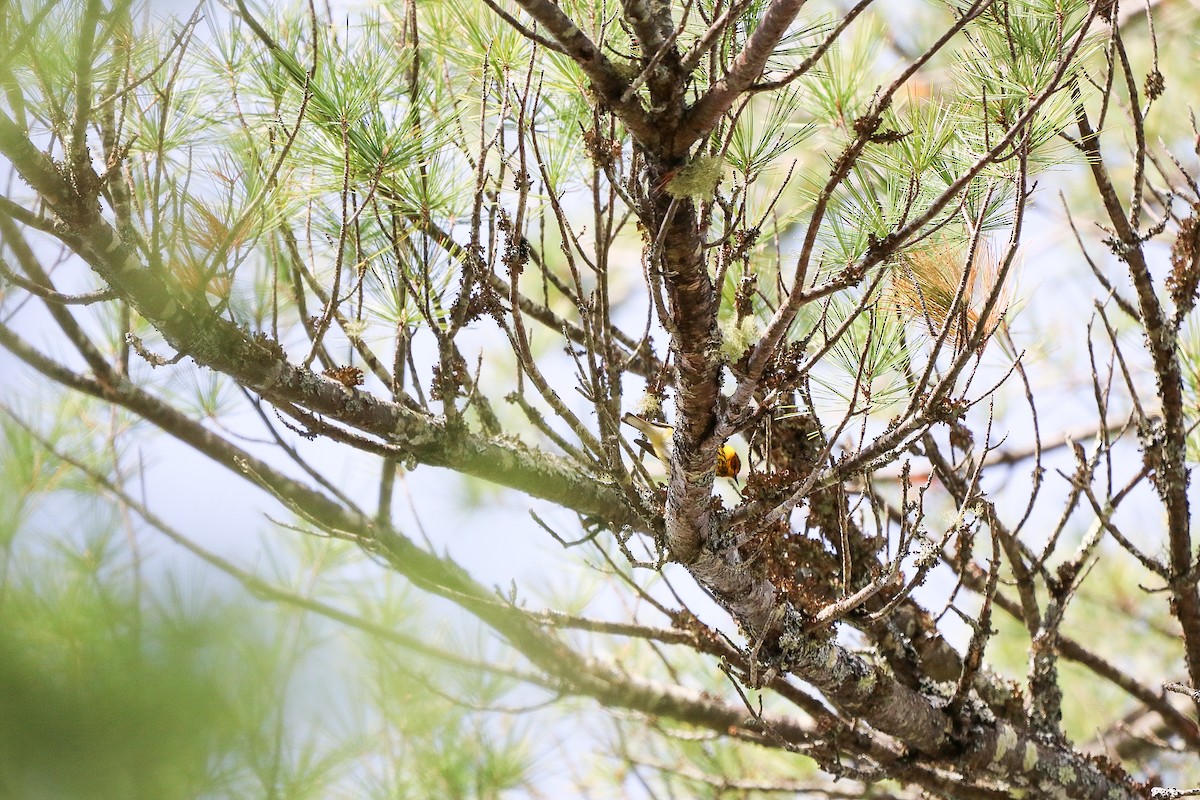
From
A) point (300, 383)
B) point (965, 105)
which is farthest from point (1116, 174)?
point (300, 383)

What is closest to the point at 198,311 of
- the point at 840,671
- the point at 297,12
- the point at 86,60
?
the point at 86,60

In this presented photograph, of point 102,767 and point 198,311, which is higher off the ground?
point 198,311

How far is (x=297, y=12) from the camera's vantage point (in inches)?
49.0

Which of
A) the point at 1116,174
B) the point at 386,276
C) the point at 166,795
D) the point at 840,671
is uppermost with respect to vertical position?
the point at 1116,174

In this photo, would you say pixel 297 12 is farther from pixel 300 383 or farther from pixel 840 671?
pixel 840 671

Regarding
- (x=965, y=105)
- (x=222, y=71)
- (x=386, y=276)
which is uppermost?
(x=222, y=71)

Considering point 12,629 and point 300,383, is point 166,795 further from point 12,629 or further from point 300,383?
point 300,383

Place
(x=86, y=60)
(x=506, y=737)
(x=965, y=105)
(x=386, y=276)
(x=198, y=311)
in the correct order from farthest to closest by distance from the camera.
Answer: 1. (x=506, y=737)
2. (x=386, y=276)
3. (x=965, y=105)
4. (x=198, y=311)
5. (x=86, y=60)

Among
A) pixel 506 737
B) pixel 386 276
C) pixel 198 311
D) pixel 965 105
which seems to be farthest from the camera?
pixel 506 737

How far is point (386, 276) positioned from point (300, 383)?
27 centimetres

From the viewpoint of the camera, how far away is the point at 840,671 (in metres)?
1.08

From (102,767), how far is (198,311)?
541mm

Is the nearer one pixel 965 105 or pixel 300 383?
pixel 300 383

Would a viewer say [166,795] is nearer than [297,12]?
Yes
